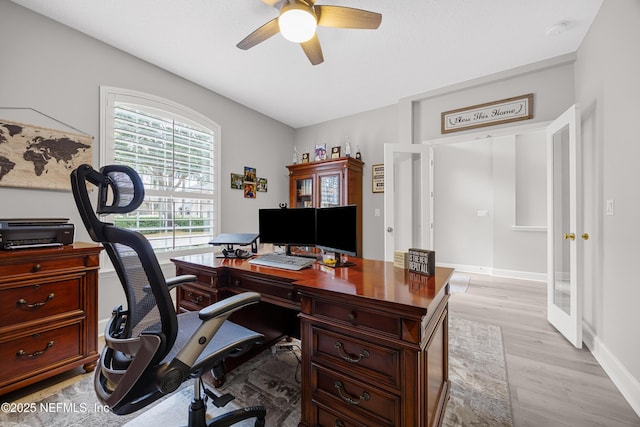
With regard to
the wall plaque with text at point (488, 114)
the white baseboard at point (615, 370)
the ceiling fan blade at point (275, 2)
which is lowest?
the white baseboard at point (615, 370)

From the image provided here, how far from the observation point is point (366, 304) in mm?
1103

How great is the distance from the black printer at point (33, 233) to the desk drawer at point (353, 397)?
1.97m

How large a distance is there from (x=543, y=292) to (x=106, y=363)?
491 centimetres

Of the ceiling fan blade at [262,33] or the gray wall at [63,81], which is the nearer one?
the ceiling fan blade at [262,33]

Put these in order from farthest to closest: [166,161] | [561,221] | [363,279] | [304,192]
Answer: [304,192], [166,161], [561,221], [363,279]

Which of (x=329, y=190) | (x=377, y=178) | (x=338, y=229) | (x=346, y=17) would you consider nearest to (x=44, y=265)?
(x=338, y=229)

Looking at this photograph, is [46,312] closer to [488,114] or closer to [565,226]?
[565,226]

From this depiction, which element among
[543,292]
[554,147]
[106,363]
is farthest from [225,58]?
[543,292]

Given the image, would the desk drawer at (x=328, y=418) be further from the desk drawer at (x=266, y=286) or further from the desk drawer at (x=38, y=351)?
the desk drawer at (x=38, y=351)

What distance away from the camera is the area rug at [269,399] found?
4.86 feet

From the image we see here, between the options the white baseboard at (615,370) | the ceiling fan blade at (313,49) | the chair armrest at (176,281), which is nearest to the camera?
the chair armrest at (176,281)

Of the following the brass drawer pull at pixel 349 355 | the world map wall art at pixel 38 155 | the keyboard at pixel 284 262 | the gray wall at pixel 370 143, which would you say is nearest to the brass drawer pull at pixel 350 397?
the brass drawer pull at pixel 349 355

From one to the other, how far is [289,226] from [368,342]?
3.68 ft

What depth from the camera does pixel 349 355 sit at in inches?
46.8
